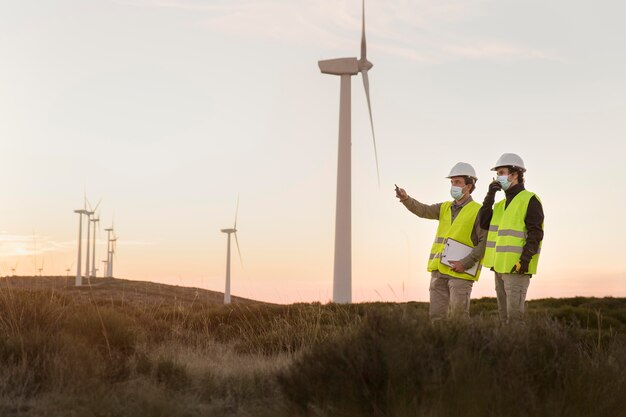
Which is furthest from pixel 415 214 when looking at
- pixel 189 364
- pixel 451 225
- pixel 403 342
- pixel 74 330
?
pixel 74 330

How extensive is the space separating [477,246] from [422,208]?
1.13m

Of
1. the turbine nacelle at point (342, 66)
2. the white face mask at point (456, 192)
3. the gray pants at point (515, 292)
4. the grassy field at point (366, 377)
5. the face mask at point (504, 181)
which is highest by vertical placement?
the turbine nacelle at point (342, 66)

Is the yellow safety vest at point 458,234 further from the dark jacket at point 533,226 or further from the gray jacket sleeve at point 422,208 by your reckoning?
the dark jacket at point 533,226

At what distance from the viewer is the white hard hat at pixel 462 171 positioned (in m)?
11.2

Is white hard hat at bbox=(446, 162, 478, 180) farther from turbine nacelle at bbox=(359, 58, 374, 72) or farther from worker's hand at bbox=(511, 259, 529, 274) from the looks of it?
turbine nacelle at bbox=(359, 58, 374, 72)

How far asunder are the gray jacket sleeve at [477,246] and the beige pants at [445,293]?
0.28 m

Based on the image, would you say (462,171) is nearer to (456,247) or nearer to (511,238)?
(456,247)

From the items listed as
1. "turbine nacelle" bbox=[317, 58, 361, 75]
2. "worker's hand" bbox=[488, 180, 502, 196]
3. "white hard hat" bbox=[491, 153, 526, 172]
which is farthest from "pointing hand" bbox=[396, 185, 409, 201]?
"turbine nacelle" bbox=[317, 58, 361, 75]

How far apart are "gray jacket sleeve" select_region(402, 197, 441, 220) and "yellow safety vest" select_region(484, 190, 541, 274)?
4.02 ft

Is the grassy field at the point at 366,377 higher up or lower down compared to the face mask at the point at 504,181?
lower down

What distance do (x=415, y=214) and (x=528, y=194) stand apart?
6.29 ft

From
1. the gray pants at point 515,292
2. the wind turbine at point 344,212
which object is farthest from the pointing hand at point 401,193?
the wind turbine at point 344,212

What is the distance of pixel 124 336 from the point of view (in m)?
12.7

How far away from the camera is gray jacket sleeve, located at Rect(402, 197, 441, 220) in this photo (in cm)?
1158
